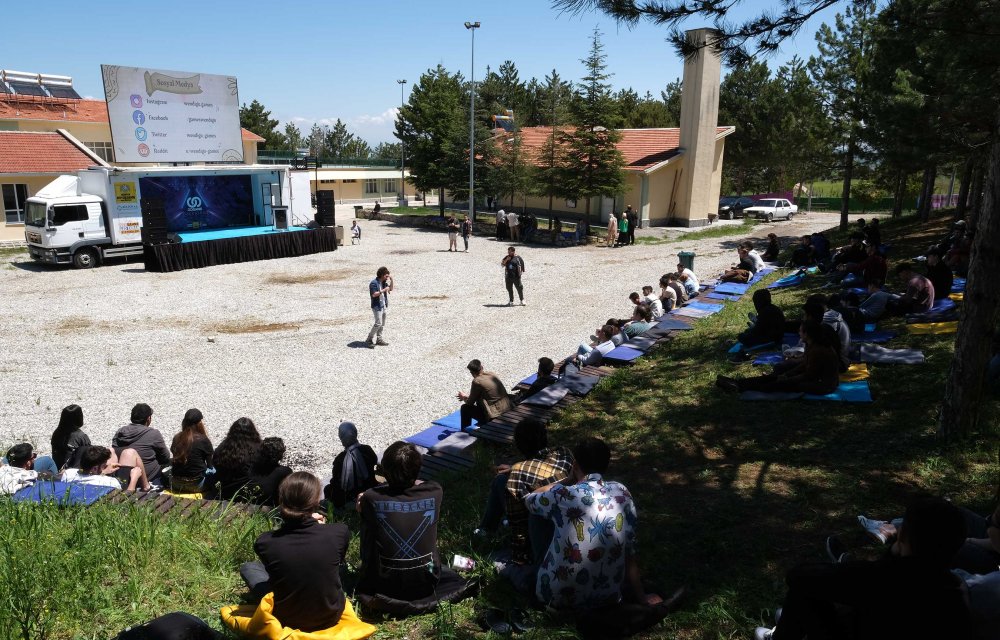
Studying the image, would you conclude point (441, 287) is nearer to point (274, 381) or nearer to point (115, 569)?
point (274, 381)

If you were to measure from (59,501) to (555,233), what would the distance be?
25.3m

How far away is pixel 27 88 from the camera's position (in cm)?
3634

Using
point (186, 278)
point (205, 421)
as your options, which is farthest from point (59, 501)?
point (186, 278)

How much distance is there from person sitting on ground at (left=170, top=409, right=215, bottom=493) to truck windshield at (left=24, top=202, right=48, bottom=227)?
19.1m

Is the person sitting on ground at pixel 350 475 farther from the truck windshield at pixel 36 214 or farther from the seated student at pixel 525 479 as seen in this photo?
the truck windshield at pixel 36 214

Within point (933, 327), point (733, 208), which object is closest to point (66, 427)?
point (933, 327)

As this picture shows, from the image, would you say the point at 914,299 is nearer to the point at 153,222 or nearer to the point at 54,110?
the point at 153,222

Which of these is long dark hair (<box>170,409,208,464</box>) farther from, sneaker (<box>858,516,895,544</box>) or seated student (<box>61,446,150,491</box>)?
sneaker (<box>858,516,895,544</box>)

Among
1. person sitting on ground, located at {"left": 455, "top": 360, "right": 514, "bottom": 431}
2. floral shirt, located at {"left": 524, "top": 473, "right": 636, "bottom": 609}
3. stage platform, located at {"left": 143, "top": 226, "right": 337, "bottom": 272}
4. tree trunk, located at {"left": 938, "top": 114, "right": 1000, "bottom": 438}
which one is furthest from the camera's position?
stage platform, located at {"left": 143, "top": 226, "right": 337, "bottom": 272}

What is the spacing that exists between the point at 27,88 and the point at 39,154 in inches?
443

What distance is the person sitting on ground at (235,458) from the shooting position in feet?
20.4

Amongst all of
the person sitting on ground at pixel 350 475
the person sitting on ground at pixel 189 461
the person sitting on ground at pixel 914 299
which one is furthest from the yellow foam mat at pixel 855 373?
the person sitting on ground at pixel 189 461

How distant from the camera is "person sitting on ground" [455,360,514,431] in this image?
827 centimetres

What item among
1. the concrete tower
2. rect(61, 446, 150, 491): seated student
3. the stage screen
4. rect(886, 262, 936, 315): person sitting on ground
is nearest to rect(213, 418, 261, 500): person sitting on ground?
rect(61, 446, 150, 491): seated student
